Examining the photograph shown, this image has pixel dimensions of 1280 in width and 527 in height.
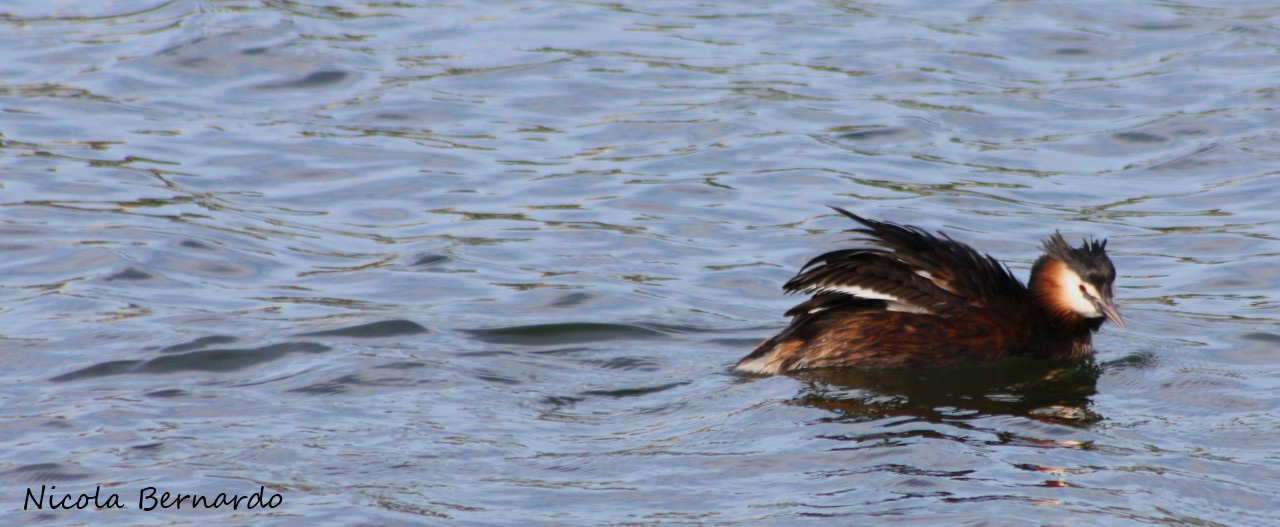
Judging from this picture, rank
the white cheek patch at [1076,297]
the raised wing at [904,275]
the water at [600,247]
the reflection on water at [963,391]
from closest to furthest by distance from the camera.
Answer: the water at [600,247], the reflection on water at [963,391], the raised wing at [904,275], the white cheek patch at [1076,297]

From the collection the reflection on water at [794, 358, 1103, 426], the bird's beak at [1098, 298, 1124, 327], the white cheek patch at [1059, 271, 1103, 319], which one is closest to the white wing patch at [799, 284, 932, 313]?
the reflection on water at [794, 358, 1103, 426]

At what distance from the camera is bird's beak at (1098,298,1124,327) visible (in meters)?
8.95

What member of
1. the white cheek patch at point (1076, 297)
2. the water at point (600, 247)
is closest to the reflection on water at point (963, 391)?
the water at point (600, 247)

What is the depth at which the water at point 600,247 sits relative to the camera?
719 centimetres

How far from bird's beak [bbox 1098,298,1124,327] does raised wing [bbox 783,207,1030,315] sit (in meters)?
0.55

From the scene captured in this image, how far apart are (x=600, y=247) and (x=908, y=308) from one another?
284 centimetres

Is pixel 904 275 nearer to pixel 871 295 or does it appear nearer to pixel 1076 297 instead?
pixel 871 295

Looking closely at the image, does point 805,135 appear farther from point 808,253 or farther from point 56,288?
point 56,288

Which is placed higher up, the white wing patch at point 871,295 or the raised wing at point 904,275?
the raised wing at point 904,275

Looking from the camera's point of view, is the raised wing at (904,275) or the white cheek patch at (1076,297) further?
the white cheek patch at (1076,297)

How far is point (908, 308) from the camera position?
901 cm

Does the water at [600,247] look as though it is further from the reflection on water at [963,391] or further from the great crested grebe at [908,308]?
the great crested grebe at [908,308]

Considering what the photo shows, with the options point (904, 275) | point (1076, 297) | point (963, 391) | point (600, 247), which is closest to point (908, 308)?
point (904, 275)

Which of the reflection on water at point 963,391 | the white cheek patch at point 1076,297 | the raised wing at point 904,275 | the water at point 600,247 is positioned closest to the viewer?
the water at point 600,247
